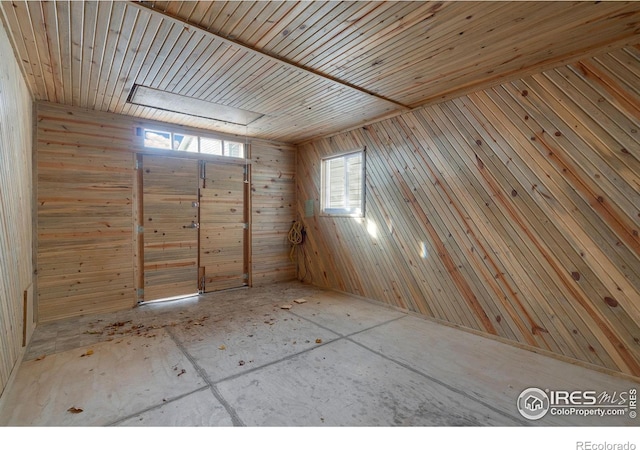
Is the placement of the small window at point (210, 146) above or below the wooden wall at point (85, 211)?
above

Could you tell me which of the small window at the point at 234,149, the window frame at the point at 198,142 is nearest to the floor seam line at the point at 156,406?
the window frame at the point at 198,142

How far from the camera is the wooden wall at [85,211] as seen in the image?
3.76 m

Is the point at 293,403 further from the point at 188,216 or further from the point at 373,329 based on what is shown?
the point at 188,216

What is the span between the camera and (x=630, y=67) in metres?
2.39

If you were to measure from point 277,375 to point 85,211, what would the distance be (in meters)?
3.50

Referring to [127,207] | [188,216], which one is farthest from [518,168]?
[127,207]

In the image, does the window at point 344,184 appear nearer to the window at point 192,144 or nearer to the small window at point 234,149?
the small window at point 234,149

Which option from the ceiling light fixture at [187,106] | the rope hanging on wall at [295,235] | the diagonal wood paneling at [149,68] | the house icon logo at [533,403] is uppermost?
the diagonal wood paneling at [149,68]

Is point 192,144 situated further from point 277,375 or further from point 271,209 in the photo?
point 277,375

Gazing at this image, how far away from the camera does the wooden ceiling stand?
6.86 ft

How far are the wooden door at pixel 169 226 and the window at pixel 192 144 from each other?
223 millimetres

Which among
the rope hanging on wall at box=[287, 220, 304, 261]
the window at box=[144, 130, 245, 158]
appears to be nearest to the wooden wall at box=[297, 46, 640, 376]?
the rope hanging on wall at box=[287, 220, 304, 261]

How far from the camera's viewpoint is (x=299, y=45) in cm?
251

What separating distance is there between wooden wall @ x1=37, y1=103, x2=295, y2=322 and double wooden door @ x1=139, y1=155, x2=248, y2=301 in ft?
0.78
